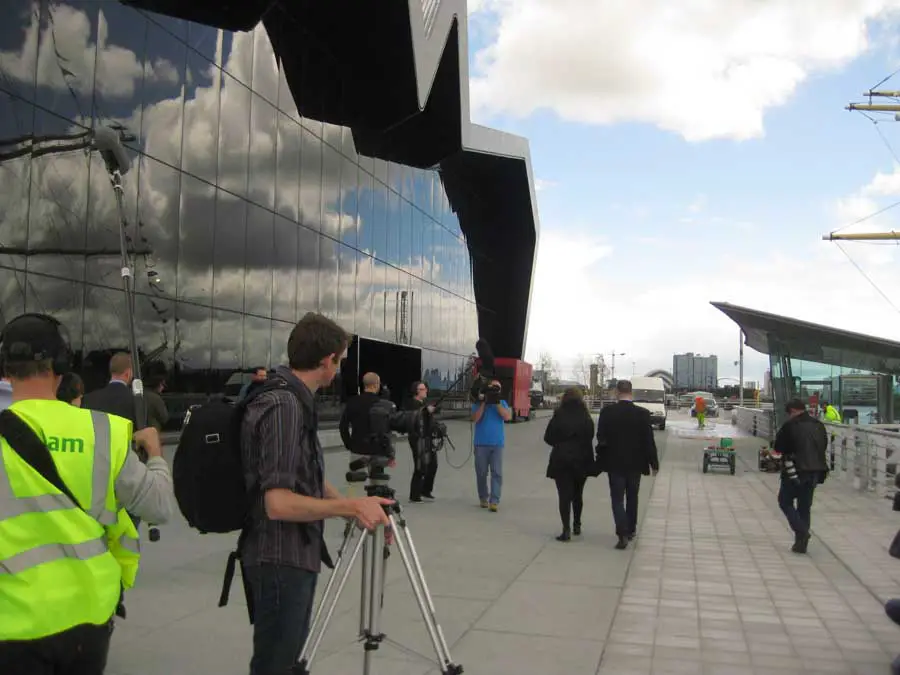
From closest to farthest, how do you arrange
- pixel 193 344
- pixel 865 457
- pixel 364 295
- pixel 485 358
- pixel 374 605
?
1. pixel 374 605
2. pixel 485 358
3. pixel 865 457
4. pixel 193 344
5. pixel 364 295

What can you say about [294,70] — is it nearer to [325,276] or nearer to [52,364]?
[325,276]

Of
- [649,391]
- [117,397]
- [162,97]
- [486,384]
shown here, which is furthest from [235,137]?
[649,391]

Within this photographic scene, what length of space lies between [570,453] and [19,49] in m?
9.15

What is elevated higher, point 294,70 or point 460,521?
point 294,70

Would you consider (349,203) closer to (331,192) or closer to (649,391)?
(331,192)

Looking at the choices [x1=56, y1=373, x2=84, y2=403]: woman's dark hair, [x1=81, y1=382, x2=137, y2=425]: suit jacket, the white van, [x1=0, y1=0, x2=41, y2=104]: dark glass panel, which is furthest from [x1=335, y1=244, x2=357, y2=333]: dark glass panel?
the white van

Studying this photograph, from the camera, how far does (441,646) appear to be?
3863mm

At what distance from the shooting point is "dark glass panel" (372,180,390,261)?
24.9 m

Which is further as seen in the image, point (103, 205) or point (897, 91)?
point (897, 91)

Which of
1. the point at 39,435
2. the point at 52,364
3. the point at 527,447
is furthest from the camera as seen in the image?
the point at 527,447

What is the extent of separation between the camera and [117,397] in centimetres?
573

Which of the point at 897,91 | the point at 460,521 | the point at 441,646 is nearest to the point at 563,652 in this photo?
the point at 441,646

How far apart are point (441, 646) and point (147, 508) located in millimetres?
1841

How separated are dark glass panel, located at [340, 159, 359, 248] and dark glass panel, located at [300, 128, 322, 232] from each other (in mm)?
1423
